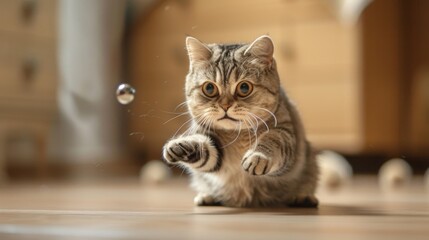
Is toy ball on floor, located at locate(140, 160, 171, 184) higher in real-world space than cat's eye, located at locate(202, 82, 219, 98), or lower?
lower

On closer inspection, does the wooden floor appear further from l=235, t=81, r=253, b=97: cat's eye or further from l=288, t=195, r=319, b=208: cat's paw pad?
l=235, t=81, r=253, b=97: cat's eye

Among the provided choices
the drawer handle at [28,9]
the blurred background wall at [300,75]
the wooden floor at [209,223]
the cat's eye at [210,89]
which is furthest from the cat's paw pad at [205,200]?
the drawer handle at [28,9]

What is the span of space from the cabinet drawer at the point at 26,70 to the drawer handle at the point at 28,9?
11cm

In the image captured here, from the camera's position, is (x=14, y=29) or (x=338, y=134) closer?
(x=14, y=29)

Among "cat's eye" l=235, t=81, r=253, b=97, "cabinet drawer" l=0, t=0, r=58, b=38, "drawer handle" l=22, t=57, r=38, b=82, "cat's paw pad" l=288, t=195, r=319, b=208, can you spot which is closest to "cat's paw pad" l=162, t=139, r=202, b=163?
"cat's eye" l=235, t=81, r=253, b=97

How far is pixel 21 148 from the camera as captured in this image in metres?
2.78

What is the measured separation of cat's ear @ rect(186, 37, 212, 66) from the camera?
993 mm

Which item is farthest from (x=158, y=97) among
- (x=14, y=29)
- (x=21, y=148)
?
(x=21, y=148)

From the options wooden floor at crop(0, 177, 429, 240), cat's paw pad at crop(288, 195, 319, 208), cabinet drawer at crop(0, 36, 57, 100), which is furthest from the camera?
cabinet drawer at crop(0, 36, 57, 100)

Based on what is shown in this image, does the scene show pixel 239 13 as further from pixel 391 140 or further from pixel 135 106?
pixel 135 106

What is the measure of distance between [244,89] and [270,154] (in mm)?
110

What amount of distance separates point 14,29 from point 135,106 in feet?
5.34

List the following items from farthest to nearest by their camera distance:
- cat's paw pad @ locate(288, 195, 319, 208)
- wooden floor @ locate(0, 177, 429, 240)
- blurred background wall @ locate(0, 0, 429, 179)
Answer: blurred background wall @ locate(0, 0, 429, 179), cat's paw pad @ locate(288, 195, 319, 208), wooden floor @ locate(0, 177, 429, 240)

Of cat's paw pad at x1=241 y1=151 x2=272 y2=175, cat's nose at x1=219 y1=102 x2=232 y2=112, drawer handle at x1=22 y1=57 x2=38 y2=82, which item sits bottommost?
cat's paw pad at x1=241 y1=151 x2=272 y2=175
